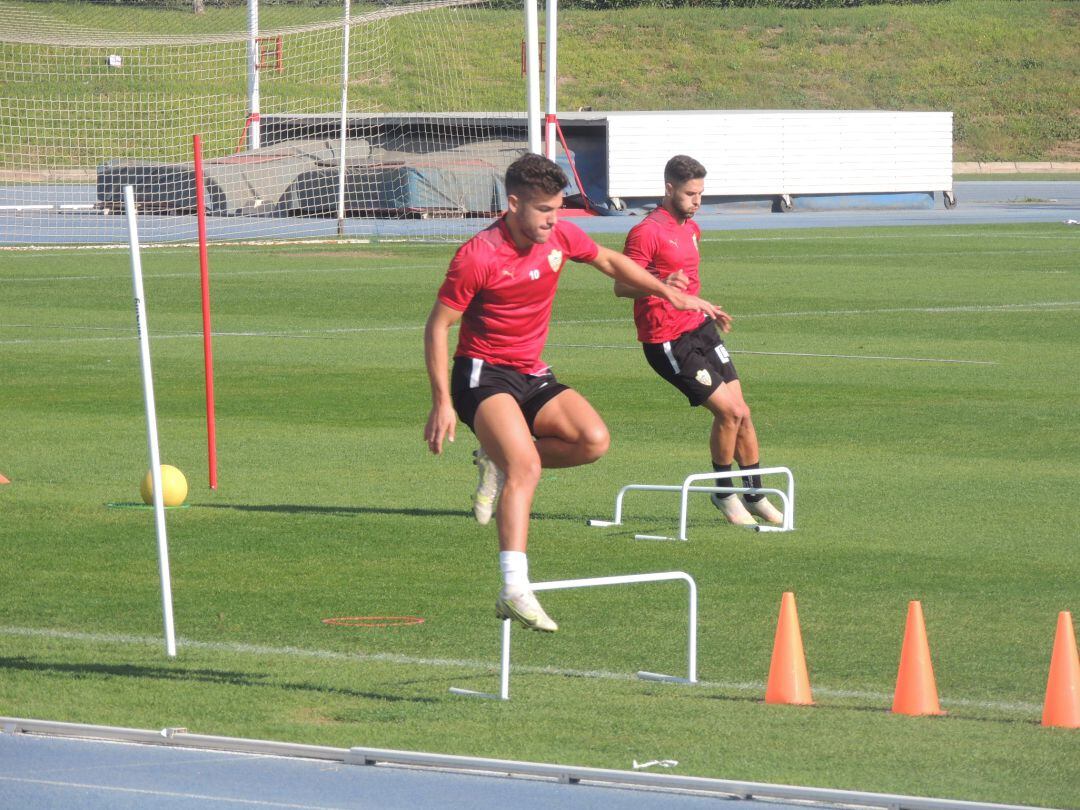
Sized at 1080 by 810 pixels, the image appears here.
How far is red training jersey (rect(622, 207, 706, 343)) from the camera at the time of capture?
1239 centimetres

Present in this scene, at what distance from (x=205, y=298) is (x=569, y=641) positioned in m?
4.70

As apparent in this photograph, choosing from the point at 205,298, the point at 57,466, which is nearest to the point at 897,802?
the point at 205,298

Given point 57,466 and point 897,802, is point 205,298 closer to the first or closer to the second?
point 57,466

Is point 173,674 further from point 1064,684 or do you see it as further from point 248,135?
point 248,135

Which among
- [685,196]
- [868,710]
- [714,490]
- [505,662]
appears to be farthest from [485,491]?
[868,710]

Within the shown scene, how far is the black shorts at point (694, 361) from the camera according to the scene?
12359mm

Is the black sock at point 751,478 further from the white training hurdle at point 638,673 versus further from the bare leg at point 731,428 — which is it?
the white training hurdle at point 638,673

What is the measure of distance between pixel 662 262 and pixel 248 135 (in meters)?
31.9

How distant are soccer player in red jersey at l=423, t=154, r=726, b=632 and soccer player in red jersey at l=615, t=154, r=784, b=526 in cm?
323

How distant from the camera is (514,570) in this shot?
7801 millimetres

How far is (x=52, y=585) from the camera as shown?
10188 mm

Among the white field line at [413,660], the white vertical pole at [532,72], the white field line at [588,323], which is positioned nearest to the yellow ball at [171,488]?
the white field line at [413,660]

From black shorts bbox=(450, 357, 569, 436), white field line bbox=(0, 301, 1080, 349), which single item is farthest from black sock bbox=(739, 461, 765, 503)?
white field line bbox=(0, 301, 1080, 349)

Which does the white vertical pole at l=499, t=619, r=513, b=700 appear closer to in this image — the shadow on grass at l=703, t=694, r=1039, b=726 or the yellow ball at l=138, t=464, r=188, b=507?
the shadow on grass at l=703, t=694, r=1039, b=726
